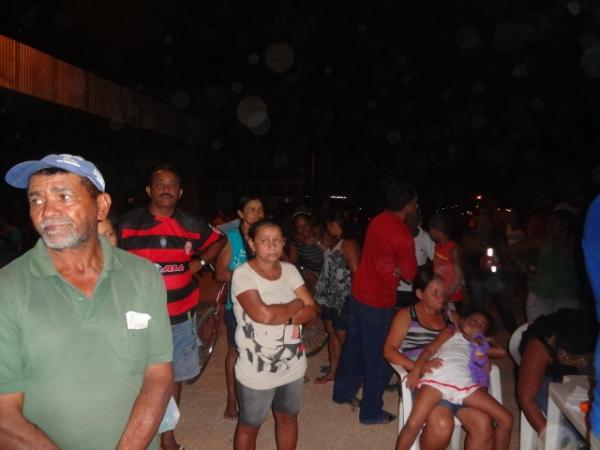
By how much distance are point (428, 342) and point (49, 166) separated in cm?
289

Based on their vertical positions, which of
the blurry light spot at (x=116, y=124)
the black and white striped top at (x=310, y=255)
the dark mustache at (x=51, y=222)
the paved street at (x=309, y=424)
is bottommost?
the paved street at (x=309, y=424)

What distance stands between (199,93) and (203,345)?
11.7 metres

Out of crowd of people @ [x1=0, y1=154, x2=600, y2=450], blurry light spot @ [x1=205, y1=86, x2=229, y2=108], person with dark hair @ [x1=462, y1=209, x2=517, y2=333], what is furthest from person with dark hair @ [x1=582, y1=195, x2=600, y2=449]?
blurry light spot @ [x1=205, y1=86, x2=229, y2=108]

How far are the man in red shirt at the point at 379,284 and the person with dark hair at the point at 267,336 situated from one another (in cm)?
115

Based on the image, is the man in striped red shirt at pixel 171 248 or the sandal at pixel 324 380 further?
the sandal at pixel 324 380

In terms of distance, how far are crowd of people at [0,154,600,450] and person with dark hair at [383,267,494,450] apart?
1cm

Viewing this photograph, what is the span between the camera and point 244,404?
288 cm

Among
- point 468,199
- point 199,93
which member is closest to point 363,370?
point 199,93

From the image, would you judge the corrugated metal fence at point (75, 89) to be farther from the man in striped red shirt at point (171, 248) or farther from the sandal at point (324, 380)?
the sandal at point (324, 380)

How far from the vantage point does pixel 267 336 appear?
9.33 ft

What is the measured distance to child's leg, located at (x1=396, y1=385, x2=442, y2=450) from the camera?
3.12 m

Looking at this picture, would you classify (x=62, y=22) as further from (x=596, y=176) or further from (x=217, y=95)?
(x=596, y=176)

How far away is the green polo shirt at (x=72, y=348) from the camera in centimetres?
159

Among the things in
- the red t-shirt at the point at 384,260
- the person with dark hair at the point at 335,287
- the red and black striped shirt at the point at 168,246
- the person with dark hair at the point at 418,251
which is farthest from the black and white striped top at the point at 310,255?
the red and black striped shirt at the point at 168,246
